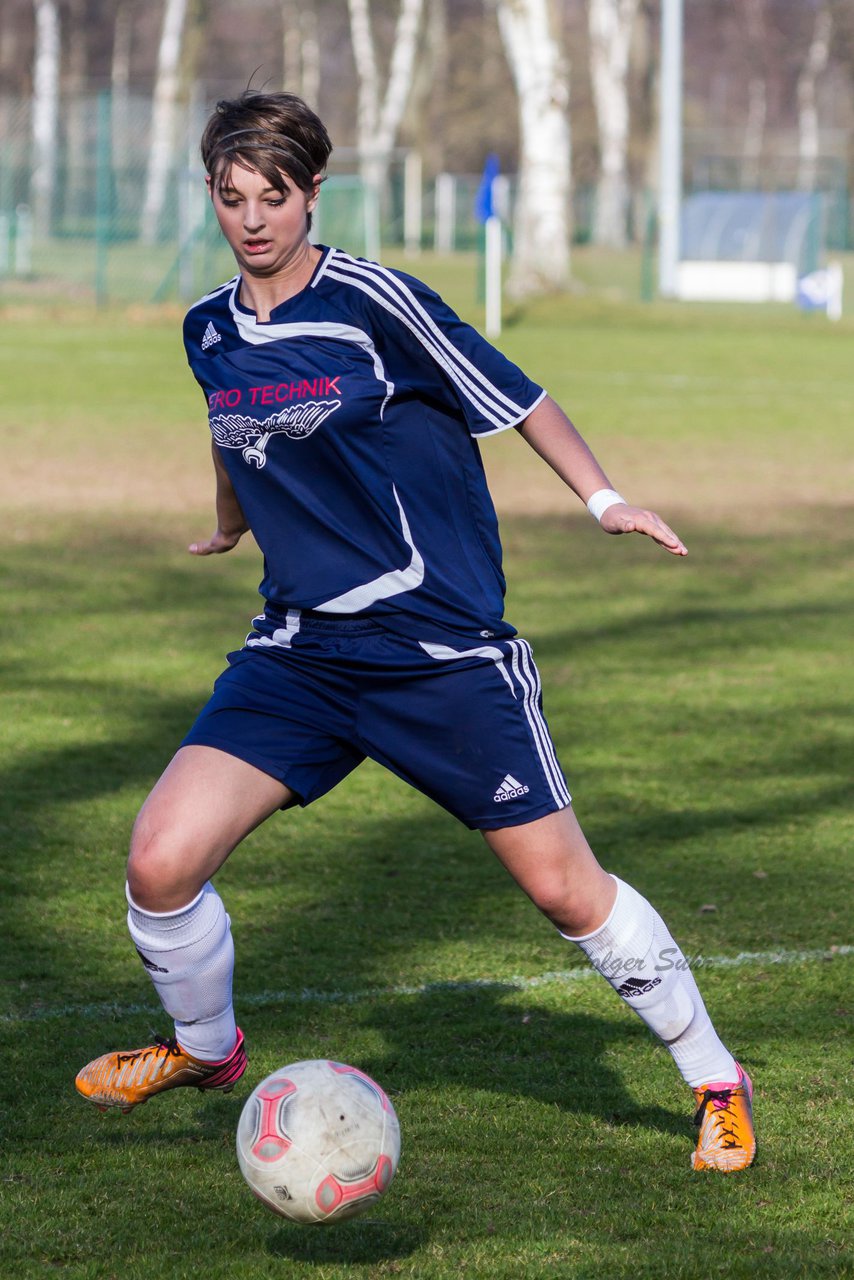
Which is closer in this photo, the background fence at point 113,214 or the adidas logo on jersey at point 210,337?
the adidas logo on jersey at point 210,337

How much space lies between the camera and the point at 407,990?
15.7 ft

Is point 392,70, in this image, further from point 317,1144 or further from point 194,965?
point 317,1144

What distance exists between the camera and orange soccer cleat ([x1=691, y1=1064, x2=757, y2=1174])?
3715 mm

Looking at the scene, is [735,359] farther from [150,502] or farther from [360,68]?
[360,68]

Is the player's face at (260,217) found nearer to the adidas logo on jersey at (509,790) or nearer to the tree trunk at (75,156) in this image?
the adidas logo on jersey at (509,790)

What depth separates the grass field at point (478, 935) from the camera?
3.48 m

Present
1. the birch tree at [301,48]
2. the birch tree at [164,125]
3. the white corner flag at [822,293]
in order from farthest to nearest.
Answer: the birch tree at [301,48]
the white corner flag at [822,293]
the birch tree at [164,125]

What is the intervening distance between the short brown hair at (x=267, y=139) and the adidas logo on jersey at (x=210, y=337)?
30 cm

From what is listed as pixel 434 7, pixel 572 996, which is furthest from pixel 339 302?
pixel 434 7

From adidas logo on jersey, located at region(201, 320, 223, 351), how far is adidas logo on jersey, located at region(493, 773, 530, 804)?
1.06 meters

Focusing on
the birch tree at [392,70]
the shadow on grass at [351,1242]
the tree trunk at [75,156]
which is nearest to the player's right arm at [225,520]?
the shadow on grass at [351,1242]

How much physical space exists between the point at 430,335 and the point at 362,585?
1.66 feet

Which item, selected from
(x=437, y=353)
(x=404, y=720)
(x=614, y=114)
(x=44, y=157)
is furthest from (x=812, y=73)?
(x=404, y=720)

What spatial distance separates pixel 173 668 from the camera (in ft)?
27.6
